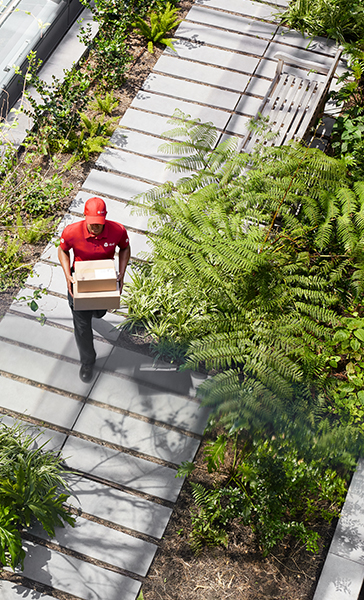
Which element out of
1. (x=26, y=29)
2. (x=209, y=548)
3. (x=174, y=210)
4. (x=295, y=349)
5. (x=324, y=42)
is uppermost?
(x=324, y=42)

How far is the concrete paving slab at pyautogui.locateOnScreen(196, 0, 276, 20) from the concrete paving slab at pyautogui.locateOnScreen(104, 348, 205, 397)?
457 cm

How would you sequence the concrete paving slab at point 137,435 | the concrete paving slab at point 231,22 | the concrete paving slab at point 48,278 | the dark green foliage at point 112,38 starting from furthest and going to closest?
the concrete paving slab at point 231,22 < the dark green foliage at point 112,38 < the concrete paving slab at point 48,278 < the concrete paving slab at point 137,435

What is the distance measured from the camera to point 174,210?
4.27 m

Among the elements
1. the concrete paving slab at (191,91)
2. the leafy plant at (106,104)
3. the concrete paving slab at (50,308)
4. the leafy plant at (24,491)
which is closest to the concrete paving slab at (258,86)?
the concrete paving slab at (191,91)

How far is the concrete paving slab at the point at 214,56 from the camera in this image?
6.30 metres

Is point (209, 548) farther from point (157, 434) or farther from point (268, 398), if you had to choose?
point (268, 398)

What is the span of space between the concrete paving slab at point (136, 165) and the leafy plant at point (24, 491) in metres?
2.74

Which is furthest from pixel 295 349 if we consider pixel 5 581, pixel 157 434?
pixel 5 581

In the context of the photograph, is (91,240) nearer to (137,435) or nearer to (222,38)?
(137,435)

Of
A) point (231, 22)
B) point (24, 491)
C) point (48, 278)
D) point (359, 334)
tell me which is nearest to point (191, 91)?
point (231, 22)

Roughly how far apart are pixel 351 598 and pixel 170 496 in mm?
1409

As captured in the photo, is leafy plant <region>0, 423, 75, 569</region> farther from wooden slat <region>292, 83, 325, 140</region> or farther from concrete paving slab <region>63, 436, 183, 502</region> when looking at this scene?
wooden slat <region>292, 83, 325, 140</region>

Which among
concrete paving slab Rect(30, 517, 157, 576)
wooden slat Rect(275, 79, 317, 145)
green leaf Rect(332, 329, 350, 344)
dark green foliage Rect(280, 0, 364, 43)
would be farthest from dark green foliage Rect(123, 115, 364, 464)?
dark green foliage Rect(280, 0, 364, 43)

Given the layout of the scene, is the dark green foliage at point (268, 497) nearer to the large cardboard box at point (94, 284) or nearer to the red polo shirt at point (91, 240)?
the large cardboard box at point (94, 284)
